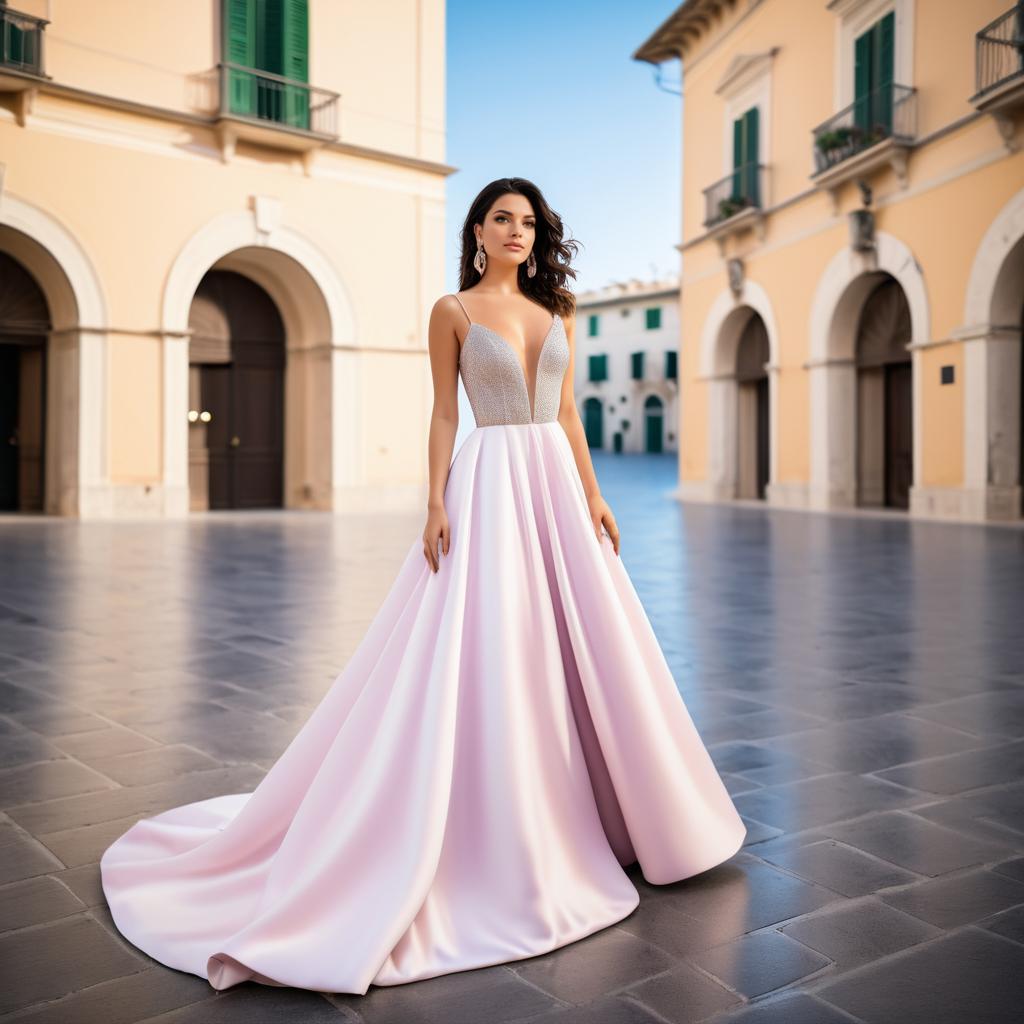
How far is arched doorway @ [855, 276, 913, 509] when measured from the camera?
18203 mm

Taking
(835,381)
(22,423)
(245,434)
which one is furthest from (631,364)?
(22,423)

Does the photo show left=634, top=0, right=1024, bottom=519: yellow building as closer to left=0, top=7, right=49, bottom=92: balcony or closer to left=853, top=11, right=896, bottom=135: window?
left=853, top=11, right=896, bottom=135: window

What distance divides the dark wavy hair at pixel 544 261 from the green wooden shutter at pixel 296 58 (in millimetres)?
16192

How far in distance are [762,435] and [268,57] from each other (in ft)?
39.3

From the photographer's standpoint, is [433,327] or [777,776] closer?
[433,327]

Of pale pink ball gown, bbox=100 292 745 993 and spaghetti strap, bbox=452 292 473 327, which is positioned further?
spaghetti strap, bbox=452 292 473 327

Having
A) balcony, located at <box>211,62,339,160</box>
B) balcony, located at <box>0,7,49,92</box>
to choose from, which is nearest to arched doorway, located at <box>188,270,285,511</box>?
balcony, located at <box>211,62,339,160</box>

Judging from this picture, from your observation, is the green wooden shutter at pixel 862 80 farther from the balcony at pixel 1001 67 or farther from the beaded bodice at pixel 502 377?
the beaded bodice at pixel 502 377

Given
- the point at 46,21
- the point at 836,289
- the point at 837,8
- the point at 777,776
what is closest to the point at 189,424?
the point at 46,21

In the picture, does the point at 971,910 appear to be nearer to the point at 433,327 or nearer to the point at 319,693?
the point at 433,327

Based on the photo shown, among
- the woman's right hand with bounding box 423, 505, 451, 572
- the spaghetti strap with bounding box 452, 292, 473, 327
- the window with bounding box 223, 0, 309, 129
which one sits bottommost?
the woman's right hand with bounding box 423, 505, 451, 572

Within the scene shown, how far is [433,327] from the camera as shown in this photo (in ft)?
9.50

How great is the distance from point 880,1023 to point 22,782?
277 cm

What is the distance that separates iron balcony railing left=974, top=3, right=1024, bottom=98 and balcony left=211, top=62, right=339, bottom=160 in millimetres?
9799
